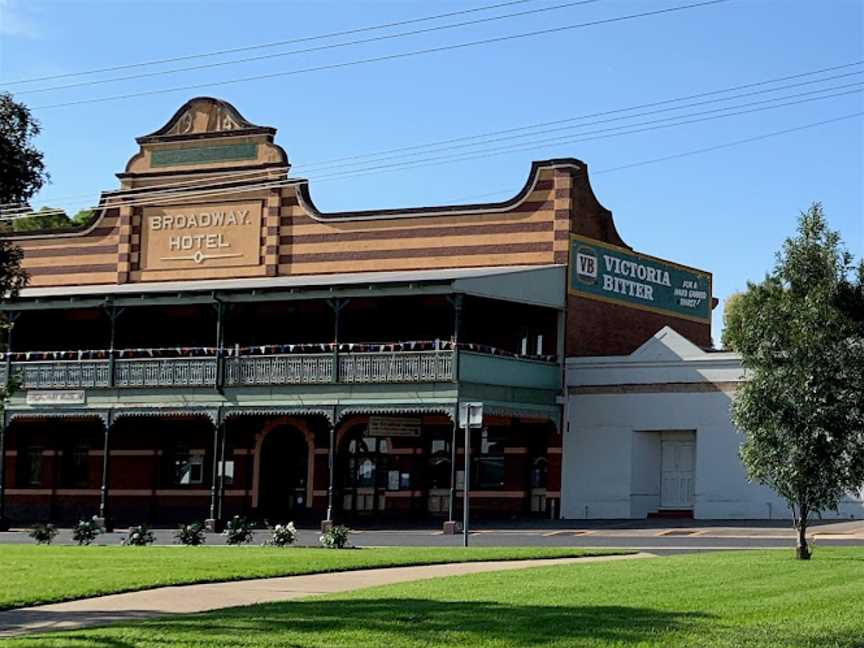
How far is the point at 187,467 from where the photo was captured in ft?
149

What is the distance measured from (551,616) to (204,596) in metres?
4.91

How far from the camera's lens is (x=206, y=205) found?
150 feet

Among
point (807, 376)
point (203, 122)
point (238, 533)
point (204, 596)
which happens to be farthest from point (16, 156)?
point (203, 122)

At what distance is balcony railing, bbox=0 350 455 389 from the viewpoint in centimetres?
3775

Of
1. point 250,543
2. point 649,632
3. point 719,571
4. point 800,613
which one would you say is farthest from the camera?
point 250,543

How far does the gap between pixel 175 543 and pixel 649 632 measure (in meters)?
20.0

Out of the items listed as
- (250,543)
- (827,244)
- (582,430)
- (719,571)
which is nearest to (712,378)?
(582,430)

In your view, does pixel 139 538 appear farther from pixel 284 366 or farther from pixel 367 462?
pixel 367 462

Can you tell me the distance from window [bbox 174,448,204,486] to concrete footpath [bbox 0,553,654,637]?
23.1 metres

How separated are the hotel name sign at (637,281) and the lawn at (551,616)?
72.4 ft

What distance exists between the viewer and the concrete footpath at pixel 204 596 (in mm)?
15367

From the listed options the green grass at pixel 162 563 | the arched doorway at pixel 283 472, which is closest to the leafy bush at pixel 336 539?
the green grass at pixel 162 563

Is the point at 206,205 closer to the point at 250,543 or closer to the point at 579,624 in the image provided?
the point at 250,543

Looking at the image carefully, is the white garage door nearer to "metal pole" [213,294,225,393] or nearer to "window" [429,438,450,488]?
"window" [429,438,450,488]
